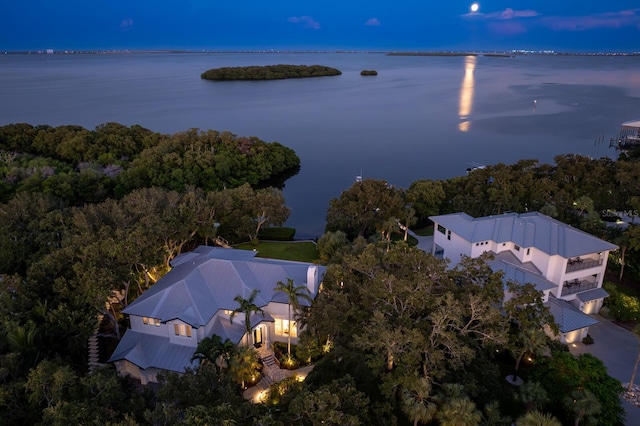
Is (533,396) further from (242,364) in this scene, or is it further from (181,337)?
Answer: (181,337)

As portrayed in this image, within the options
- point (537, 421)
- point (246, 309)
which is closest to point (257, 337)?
point (246, 309)

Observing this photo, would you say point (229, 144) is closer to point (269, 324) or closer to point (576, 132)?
point (269, 324)

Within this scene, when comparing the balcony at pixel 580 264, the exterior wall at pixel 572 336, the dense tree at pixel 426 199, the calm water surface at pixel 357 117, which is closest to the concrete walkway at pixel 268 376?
the exterior wall at pixel 572 336

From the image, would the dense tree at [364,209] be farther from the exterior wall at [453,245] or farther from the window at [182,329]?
the window at [182,329]

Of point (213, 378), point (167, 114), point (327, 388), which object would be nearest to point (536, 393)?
point (327, 388)

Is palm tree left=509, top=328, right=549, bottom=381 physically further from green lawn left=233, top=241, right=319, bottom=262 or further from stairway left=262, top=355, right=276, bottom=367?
green lawn left=233, top=241, right=319, bottom=262
